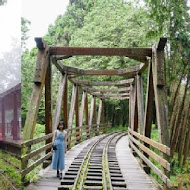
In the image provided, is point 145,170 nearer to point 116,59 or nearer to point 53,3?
point 53,3

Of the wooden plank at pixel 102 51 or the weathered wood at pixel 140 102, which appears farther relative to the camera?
the weathered wood at pixel 140 102

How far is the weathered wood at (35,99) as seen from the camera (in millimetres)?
5152

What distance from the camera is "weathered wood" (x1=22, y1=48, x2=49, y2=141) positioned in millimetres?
5152

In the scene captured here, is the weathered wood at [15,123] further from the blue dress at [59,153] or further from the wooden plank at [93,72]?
the wooden plank at [93,72]

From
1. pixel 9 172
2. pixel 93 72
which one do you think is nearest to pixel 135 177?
pixel 9 172

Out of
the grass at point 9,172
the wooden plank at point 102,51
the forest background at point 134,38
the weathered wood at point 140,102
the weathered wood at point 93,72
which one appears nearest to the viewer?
the grass at point 9,172

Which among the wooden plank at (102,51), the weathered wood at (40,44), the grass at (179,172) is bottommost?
the grass at (179,172)

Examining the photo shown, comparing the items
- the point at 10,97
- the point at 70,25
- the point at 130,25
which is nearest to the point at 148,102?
the point at 10,97

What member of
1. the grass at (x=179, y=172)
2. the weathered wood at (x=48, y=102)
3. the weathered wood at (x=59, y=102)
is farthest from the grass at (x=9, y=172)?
the weathered wood at (x=59, y=102)

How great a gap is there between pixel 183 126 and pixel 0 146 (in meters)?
6.14

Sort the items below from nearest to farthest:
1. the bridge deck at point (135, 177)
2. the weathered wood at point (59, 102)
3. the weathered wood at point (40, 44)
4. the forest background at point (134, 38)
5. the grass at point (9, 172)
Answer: the grass at point (9, 172), the bridge deck at point (135, 177), the weathered wood at point (40, 44), the forest background at point (134, 38), the weathered wood at point (59, 102)

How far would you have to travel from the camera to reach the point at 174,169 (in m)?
8.18

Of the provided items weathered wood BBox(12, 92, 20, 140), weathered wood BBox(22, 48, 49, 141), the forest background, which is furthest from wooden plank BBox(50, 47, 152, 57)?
weathered wood BBox(12, 92, 20, 140)

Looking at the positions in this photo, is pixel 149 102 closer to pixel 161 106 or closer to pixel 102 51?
pixel 161 106
